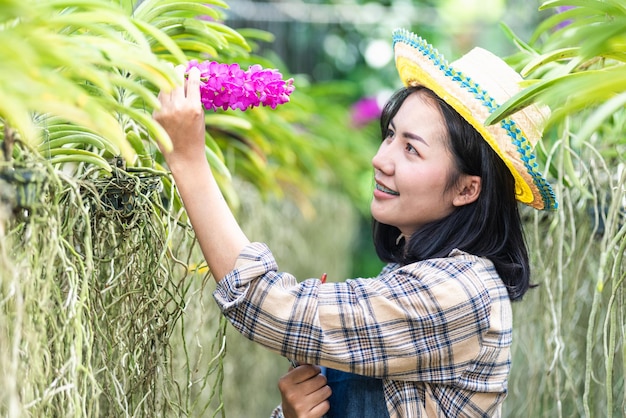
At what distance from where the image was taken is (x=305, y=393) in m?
1.19

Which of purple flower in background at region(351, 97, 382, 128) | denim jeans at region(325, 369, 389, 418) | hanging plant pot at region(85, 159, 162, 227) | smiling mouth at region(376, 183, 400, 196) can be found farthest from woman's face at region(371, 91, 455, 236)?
purple flower in background at region(351, 97, 382, 128)

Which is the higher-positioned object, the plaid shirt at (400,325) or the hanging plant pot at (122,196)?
the hanging plant pot at (122,196)

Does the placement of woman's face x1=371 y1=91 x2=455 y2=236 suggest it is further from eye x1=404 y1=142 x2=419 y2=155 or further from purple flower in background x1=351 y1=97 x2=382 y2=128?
purple flower in background x1=351 y1=97 x2=382 y2=128

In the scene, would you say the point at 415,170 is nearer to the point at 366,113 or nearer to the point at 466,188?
the point at 466,188

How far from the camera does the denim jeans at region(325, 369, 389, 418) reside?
1.17 m

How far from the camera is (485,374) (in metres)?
1.14

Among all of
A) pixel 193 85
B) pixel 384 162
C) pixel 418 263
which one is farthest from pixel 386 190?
pixel 193 85

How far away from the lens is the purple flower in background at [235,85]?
1.04m

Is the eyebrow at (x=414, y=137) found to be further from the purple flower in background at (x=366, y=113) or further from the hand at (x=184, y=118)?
the purple flower in background at (x=366, y=113)

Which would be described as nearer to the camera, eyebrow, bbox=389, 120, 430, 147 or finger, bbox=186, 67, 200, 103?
finger, bbox=186, 67, 200, 103

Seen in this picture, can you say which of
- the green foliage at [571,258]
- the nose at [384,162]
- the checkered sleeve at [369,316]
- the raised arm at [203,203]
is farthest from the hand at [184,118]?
the green foliage at [571,258]

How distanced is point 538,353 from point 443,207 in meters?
0.63

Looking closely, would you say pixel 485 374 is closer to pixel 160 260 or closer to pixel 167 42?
pixel 160 260

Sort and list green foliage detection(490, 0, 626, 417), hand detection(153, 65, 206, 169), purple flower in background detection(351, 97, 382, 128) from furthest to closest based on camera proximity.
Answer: purple flower in background detection(351, 97, 382, 128) → green foliage detection(490, 0, 626, 417) → hand detection(153, 65, 206, 169)
